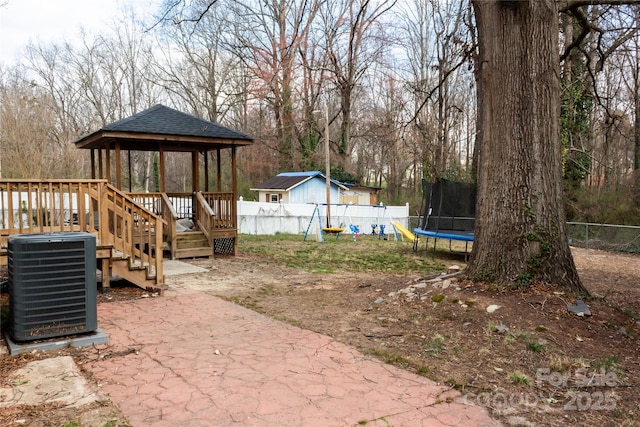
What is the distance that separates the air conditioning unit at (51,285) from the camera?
412 centimetres

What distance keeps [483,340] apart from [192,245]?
7.70 m

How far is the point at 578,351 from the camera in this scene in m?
4.19

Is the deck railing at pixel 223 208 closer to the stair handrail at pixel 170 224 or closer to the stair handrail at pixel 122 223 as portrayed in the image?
the stair handrail at pixel 170 224

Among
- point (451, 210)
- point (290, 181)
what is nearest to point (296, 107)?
point (290, 181)

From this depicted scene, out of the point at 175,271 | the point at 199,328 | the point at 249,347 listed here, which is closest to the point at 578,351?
the point at 249,347

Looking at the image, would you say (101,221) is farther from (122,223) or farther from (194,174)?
(194,174)

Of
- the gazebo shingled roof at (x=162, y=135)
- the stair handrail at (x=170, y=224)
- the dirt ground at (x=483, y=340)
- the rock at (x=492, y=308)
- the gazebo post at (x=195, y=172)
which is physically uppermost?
the gazebo shingled roof at (x=162, y=135)

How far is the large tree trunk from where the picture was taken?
543cm

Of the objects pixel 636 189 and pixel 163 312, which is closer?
pixel 163 312

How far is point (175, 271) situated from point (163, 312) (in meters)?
3.22

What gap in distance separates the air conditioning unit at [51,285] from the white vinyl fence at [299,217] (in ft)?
47.9

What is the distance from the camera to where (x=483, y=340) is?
4461mm

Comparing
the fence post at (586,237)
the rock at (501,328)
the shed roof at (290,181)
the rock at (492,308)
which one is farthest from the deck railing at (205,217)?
the shed roof at (290,181)

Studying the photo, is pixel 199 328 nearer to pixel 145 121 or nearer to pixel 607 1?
pixel 607 1
